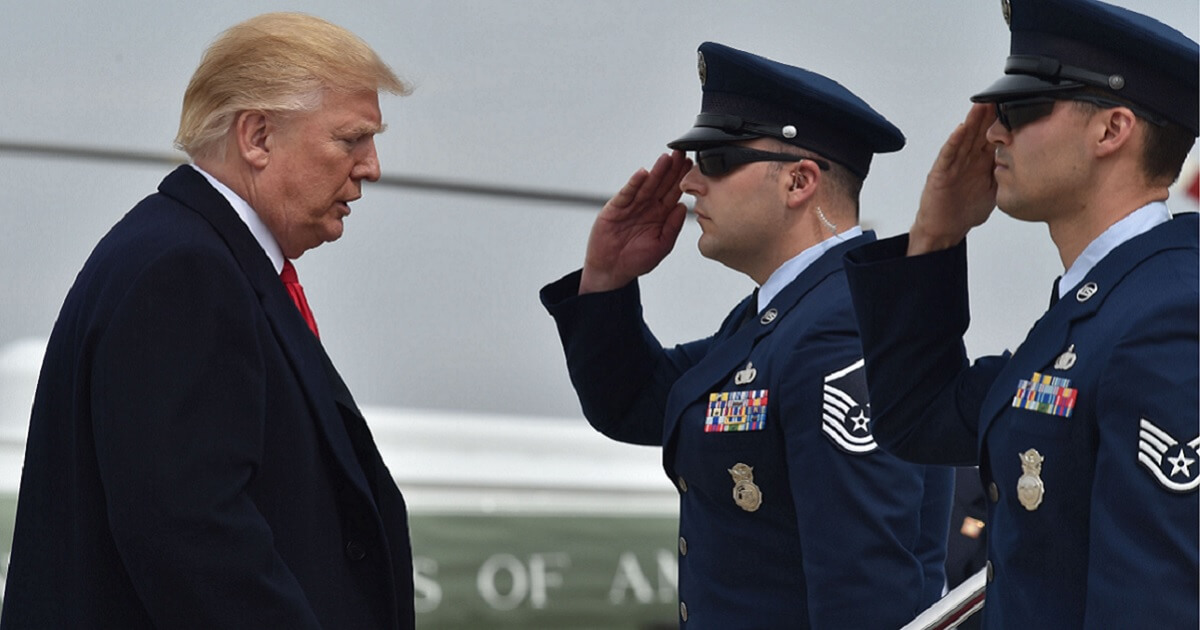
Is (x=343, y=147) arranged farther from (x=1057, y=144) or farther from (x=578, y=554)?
(x=578, y=554)

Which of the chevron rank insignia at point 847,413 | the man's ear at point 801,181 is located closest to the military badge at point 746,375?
the chevron rank insignia at point 847,413

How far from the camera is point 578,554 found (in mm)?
3301

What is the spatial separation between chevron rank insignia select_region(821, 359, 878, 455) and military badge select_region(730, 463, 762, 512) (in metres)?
0.11

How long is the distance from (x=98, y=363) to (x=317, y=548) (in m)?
0.25

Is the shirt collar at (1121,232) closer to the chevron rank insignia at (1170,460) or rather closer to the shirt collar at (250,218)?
the chevron rank insignia at (1170,460)

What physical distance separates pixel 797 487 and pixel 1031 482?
442mm

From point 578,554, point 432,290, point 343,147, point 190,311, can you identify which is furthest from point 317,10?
point 190,311

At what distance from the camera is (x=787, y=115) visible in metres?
2.09

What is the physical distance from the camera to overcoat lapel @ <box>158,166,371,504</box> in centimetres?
158

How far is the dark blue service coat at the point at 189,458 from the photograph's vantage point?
1.46m

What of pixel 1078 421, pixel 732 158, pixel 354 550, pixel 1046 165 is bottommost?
pixel 354 550

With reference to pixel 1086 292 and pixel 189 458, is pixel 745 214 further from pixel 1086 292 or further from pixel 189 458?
pixel 189 458

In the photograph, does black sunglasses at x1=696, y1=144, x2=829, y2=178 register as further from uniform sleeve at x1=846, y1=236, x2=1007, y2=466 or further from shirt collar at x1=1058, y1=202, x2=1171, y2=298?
shirt collar at x1=1058, y1=202, x2=1171, y2=298

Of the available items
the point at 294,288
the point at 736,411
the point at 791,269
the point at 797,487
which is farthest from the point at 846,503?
the point at 294,288
